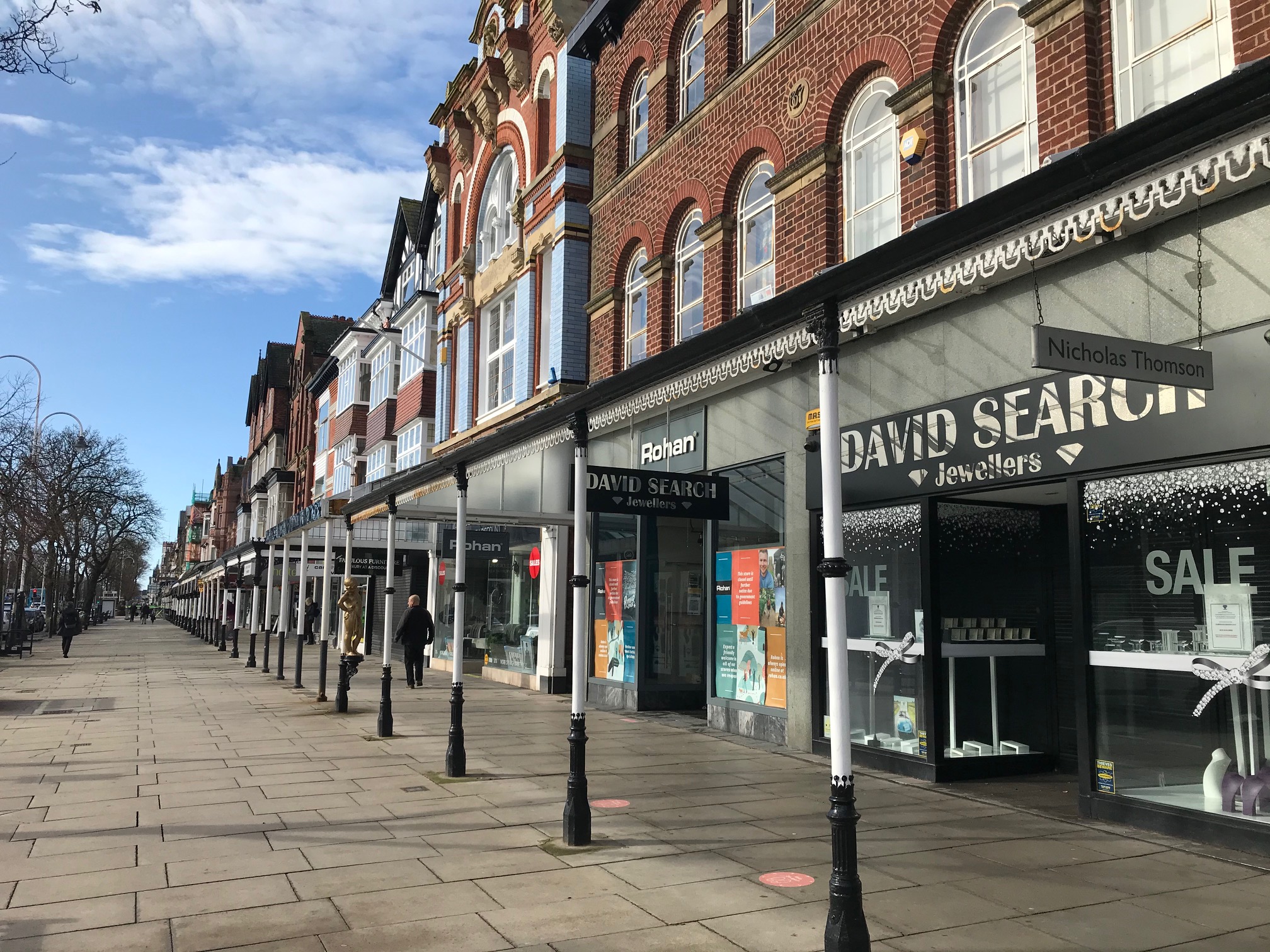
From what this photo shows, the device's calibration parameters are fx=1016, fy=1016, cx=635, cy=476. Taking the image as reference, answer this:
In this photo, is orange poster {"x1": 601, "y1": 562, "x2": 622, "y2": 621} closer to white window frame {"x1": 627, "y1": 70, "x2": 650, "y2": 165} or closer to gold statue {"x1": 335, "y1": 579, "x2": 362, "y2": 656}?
gold statue {"x1": 335, "y1": 579, "x2": 362, "y2": 656}

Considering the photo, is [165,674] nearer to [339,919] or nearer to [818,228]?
[818,228]

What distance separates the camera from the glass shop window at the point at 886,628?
10.1 m

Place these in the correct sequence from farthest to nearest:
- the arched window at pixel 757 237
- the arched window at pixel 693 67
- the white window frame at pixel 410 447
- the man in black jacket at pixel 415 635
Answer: the white window frame at pixel 410 447 < the man in black jacket at pixel 415 635 < the arched window at pixel 693 67 < the arched window at pixel 757 237

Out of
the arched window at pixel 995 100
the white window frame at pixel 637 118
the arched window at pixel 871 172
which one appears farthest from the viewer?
the white window frame at pixel 637 118

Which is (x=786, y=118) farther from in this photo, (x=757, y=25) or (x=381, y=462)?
(x=381, y=462)

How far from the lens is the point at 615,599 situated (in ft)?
55.3

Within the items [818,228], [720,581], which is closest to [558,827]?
[720,581]

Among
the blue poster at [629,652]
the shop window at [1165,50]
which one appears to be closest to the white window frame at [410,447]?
the blue poster at [629,652]

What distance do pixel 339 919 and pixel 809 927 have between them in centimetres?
249

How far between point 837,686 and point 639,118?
48.4 feet

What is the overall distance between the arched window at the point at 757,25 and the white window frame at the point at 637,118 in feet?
10.4

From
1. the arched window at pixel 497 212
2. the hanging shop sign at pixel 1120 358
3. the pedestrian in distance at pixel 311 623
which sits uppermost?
the arched window at pixel 497 212

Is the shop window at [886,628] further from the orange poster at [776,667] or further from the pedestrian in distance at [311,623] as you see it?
the pedestrian in distance at [311,623]

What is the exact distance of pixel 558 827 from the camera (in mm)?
7680
